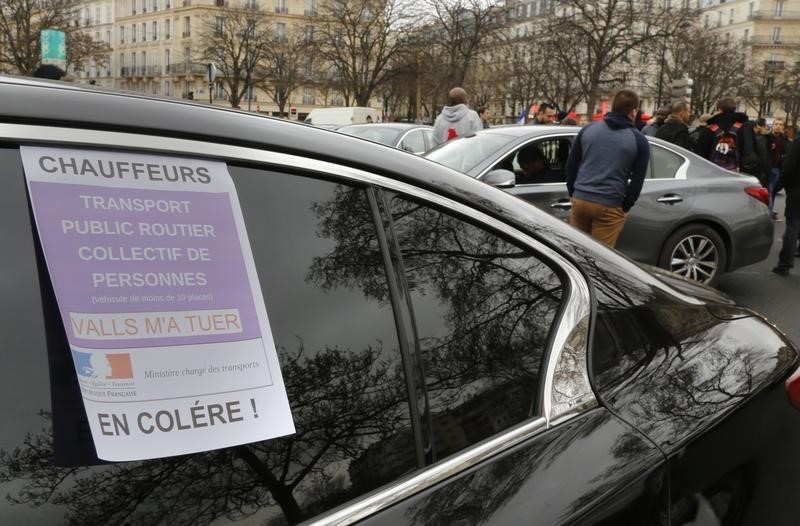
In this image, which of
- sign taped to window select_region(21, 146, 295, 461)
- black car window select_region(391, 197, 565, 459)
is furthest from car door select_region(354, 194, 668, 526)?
sign taped to window select_region(21, 146, 295, 461)

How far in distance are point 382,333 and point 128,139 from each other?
0.54 m

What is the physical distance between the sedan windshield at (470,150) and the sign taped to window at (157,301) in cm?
563

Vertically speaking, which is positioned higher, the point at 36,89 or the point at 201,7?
the point at 201,7

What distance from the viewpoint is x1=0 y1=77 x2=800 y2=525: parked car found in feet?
3.51

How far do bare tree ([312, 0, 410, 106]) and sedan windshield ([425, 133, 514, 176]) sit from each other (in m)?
53.3

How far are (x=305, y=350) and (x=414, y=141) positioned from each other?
36.0 feet

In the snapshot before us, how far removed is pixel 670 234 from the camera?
738cm

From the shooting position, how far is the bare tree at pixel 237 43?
68.3 metres

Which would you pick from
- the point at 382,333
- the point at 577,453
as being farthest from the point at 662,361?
the point at 382,333

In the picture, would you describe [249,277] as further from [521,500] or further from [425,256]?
[521,500]

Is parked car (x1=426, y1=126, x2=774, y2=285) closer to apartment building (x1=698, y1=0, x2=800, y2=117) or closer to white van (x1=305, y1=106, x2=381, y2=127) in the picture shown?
white van (x1=305, y1=106, x2=381, y2=127)

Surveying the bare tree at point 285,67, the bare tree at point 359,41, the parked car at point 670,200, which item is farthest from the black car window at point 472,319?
the bare tree at point 285,67

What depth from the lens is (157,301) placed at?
1147mm

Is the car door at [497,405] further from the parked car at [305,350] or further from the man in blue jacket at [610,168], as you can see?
the man in blue jacket at [610,168]
